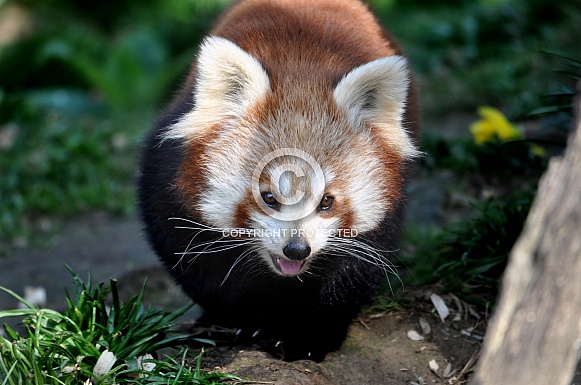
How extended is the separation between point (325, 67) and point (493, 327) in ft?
6.02

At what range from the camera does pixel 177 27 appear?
11.3m

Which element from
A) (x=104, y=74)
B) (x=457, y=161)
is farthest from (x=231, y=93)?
(x=104, y=74)

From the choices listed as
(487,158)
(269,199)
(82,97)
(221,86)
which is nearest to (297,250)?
(269,199)

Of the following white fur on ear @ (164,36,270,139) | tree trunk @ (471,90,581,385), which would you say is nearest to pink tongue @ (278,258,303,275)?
white fur on ear @ (164,36,270,139)

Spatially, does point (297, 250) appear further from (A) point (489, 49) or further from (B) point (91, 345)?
(A) point (489, 49)

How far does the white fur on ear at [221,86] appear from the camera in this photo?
10.8 feet

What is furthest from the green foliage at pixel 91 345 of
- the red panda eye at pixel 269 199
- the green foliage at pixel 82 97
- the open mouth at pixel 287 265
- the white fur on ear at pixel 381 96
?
the green foliage at pixel 82 97

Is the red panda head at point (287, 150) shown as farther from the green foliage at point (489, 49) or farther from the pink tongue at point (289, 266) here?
the green foliage at point (489, 49)

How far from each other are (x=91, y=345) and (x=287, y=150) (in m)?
1.32

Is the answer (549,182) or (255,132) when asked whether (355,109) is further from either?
(549,182)

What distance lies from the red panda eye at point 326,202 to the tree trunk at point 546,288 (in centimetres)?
135

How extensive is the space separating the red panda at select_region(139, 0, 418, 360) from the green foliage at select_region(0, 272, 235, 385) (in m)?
0.38

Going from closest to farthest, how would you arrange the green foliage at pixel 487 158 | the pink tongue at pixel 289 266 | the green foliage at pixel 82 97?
the pink tongue at pixel 289 266 → the green foliage at pixel 487 158 → the green foliage at pixel 82 97

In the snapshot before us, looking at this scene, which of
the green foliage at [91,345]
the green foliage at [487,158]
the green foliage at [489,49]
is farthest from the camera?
the green foliage at [489,49]
